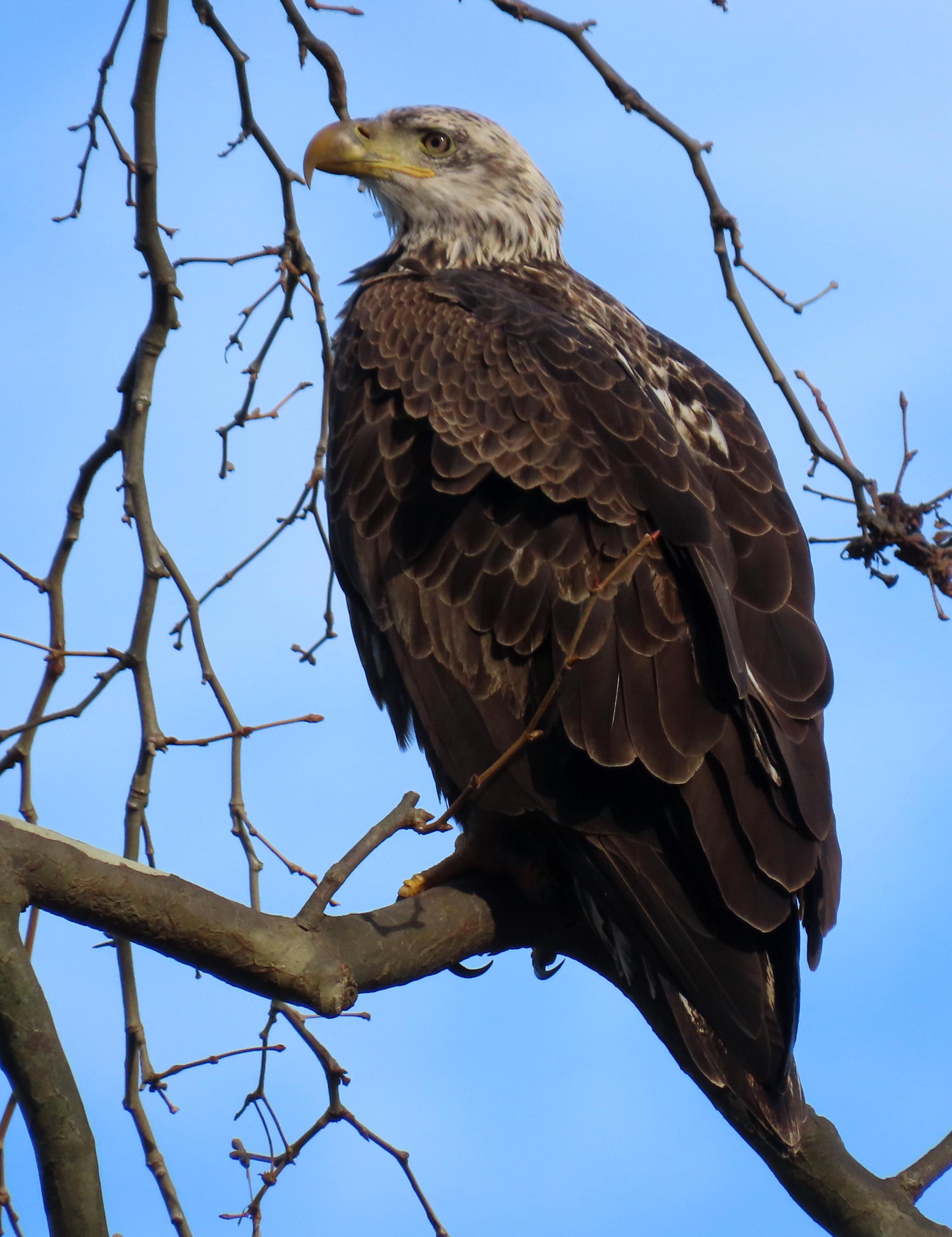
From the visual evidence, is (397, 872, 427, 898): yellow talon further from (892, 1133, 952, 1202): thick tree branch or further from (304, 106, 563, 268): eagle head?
(304, 106, 563, 268): eagle head

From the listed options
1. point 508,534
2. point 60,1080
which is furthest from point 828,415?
point 60,1080

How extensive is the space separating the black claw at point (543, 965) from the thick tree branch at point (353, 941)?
9 centimetres

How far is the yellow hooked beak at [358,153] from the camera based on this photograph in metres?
5.49

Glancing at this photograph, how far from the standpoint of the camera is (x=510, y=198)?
5746mm

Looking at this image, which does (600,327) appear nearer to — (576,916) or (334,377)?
(334,377)

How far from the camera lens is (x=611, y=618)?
3.86m

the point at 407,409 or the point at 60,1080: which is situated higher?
the point at 407,409

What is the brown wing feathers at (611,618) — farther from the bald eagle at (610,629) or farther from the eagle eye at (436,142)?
the eagle eye at (436,142)

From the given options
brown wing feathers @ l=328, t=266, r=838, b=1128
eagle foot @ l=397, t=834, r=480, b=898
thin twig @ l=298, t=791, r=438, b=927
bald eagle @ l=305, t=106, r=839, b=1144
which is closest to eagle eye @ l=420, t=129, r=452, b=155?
bald eagle @ l=305, t=106, r=839, b=1144

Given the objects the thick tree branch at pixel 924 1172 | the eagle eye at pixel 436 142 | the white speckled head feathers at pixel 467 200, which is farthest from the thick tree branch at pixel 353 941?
the eagle eye at pixel 436 142

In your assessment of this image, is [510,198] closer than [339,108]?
No

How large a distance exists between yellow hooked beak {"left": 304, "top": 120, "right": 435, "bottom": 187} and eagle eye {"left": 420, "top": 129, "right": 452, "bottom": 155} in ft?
0.35

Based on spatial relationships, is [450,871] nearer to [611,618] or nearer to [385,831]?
[611,618]

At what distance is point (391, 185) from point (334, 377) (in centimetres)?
126
